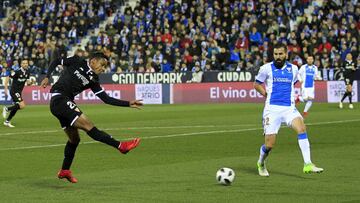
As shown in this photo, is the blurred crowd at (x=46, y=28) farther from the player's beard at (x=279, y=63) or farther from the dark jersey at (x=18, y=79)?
the player's beard at (x=279, y=63)

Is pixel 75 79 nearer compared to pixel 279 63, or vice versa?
pixel 75 79

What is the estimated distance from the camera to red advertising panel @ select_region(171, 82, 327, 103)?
40.8 m

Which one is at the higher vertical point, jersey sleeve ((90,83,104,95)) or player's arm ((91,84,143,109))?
jersey sleeve ((90,83,104,95))

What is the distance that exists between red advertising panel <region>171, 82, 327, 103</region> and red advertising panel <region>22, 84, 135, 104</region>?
2.45 metres

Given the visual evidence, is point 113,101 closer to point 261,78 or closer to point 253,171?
point 261,78

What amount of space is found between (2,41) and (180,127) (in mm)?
26442

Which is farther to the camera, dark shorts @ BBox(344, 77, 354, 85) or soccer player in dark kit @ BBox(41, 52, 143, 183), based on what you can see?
dark shorts @ BBox(344, 77, 354, 85)

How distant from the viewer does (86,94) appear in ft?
147

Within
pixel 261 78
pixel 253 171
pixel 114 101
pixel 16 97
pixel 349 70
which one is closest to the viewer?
pixel 114 101

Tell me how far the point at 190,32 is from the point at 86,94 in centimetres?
645

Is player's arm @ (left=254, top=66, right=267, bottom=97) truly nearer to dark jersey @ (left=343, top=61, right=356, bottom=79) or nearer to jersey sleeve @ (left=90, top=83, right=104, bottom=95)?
jersey sleeve @ (left=90, top=83, right=104, bottom=95)

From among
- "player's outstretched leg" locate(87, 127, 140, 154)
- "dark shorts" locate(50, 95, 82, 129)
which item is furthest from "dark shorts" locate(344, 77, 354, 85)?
"dark shorts" locate(50, 95, 82, 129)

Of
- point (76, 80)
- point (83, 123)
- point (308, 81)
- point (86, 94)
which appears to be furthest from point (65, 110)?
point (86, 94)

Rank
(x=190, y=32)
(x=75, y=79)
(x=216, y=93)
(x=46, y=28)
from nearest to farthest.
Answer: (x=75, y=79), (x=216, y=93), (x=190, y=32), (x=46, y=28)
